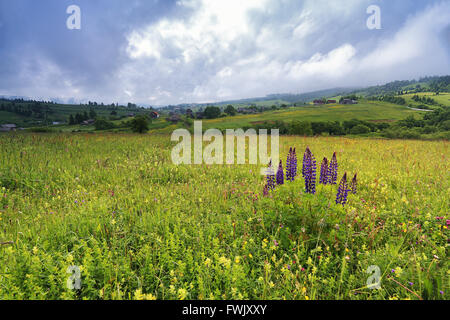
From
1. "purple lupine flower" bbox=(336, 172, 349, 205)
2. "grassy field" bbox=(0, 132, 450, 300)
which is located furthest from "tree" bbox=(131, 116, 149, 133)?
"purple lupine flower" bbox=(336, 172, 349, 205)

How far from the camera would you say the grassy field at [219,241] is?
2133 millimetres

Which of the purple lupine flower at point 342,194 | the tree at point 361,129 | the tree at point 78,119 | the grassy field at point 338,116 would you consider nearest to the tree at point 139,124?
the grassy field at point 338,116

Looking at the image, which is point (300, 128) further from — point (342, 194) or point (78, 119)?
point (78, 119)

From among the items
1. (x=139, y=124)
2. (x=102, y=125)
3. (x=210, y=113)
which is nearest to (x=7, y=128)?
(x=139, y=124)

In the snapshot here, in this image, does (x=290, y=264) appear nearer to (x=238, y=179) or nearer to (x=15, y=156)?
(x=238, y=179)

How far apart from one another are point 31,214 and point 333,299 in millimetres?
5436

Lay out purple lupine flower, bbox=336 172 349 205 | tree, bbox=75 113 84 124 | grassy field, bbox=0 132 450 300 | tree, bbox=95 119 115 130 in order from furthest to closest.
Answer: tree, bbox=75 113 84 124 → tree, bbox=95 119 115 130 → purple lupine flower, bbox=336 172 349 205 → grassy field, bbox=0 132 450 300

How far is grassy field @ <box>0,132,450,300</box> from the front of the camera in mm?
2133

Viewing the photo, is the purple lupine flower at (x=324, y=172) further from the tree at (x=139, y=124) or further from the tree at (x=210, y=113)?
the tree at (x=210, y=113)

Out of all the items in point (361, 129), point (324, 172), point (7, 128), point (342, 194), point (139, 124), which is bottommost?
point (342, 194)

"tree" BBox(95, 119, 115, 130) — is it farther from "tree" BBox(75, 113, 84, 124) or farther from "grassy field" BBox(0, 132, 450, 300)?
"grassy field" BBox(0, 132, 450, 300)

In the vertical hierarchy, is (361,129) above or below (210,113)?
below

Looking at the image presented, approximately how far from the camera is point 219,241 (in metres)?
3.07
